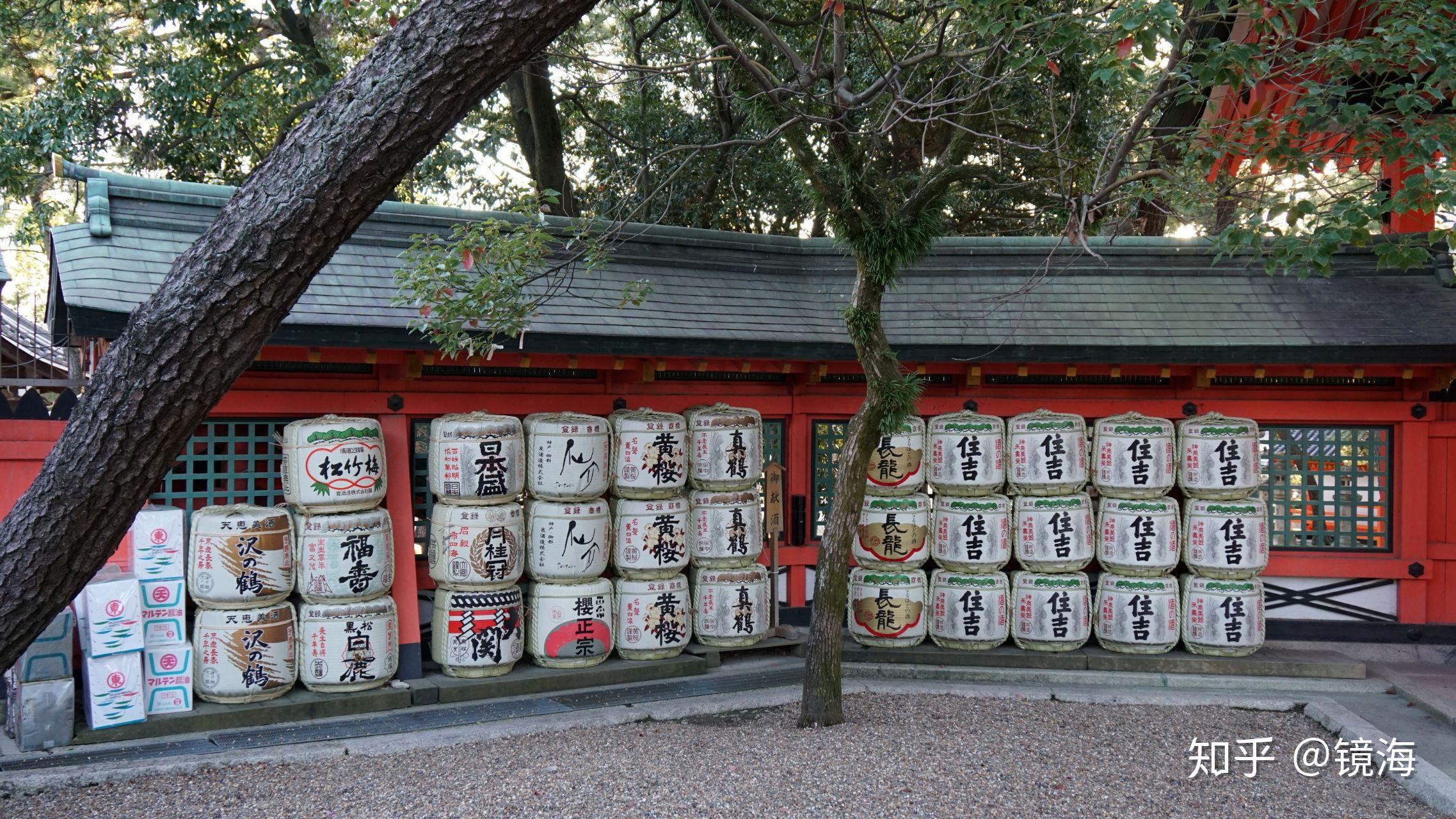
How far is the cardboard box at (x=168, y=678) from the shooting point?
21.4 ft

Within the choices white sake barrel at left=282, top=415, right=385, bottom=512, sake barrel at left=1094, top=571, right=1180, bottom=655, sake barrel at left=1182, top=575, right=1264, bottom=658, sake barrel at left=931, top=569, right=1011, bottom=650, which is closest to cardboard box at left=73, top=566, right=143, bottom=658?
white sake barrel at left=282, top=415, right=385, bottom=512

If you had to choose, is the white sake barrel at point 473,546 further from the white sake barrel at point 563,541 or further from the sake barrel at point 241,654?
the sake barrel at point 241,654

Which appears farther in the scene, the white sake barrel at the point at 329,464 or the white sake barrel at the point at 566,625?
the white sake barrel at the point at 566,625

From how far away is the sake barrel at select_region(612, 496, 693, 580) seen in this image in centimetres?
811

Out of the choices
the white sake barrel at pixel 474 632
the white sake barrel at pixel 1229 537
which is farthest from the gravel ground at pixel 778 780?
the white sake barrel at pixel 1229 537

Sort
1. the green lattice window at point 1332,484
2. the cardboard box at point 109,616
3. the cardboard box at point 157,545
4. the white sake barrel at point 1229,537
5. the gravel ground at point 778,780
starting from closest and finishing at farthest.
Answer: the gravel ground at point 778,780 < the cardboard box at point 109,616 < the cardboard box at point 157,545 < the white sake barrel at point 1229,537 < the green lattice window at point 1332,484

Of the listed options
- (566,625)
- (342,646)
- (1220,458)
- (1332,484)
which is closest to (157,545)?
(342,646)

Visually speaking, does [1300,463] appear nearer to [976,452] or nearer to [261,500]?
[976,452]

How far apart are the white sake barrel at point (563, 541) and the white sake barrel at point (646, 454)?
1.16 feet

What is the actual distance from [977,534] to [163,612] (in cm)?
614

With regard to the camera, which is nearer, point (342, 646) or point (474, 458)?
point (342, 646)

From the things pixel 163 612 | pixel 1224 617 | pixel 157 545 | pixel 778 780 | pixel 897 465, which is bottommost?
pixel 778 780

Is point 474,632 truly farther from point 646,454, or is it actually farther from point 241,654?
point 646,454

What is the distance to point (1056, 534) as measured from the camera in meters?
8.63
